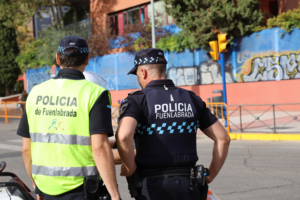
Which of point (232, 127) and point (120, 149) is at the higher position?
point (120, 149)

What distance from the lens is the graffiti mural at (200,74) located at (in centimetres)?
1888

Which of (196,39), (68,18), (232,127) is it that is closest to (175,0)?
(196,39)

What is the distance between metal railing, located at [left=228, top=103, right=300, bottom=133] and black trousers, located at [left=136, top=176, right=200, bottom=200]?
9.32m

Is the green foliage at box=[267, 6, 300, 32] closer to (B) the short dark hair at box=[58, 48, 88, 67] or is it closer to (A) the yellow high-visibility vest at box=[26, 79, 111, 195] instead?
(B) the short dark hair at box=[58, 48, 88, 67]

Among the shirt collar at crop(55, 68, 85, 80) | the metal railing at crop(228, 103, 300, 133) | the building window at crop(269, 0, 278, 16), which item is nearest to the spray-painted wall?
the metal railing at crop(228, 103, 300, 133)

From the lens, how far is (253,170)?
6855mm

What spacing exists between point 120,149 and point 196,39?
16417mm

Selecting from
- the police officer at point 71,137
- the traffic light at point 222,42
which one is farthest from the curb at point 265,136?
the police officer at point 71,137

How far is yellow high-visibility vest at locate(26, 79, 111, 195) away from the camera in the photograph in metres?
2.25

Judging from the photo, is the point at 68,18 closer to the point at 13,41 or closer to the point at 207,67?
the point at 13,41

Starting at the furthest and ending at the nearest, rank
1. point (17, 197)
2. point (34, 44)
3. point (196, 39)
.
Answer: point (34, 44), point (196, 39), point (17, 197)

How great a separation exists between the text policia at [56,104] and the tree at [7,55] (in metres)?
37.9

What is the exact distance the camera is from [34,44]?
103 feet

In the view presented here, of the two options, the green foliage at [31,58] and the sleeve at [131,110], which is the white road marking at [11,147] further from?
the green foliage at [31,58]
